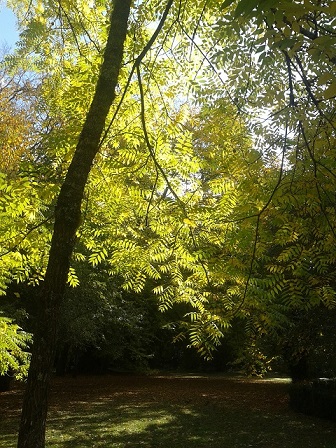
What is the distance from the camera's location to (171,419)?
41.1 ft

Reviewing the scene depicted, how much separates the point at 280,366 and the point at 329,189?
15.9 meters

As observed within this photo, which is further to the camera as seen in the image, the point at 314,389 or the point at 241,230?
the point at 314,389

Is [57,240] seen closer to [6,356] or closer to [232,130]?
[232,130]

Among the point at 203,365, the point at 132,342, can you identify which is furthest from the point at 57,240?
the point at 203,365

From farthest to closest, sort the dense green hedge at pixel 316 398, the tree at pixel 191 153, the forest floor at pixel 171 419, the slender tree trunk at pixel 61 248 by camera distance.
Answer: the dense green hedge at pixel 316 398 → the forest floor at pixel 171 419 → the tree at pixel 191 153 → the slender tree trunk at pixel 61 248

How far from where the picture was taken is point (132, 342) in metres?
21.4

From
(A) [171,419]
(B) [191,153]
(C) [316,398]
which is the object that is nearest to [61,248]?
(B) [191,153]

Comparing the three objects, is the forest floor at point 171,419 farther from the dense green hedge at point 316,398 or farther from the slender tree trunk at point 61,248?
the slender tree trunk at point 61,248

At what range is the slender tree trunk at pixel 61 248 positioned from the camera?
8.44 ft

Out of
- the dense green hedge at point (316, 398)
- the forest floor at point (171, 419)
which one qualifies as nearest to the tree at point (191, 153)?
the forest floor at point (171, 419)

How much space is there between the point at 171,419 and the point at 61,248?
11.0 m

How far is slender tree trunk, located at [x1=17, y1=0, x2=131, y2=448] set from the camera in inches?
101

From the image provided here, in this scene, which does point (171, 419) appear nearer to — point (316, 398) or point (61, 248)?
point (316, 398)

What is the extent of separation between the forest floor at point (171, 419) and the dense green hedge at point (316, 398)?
0.27m
